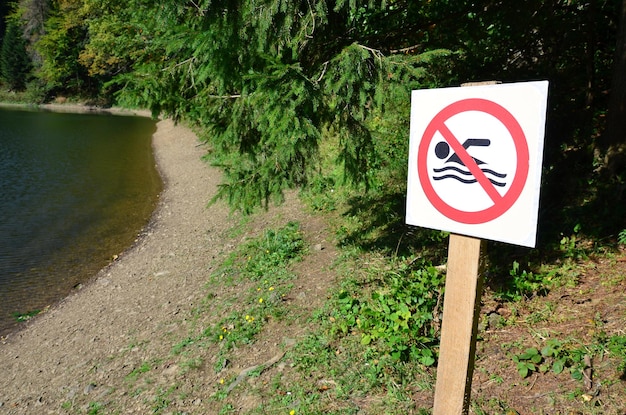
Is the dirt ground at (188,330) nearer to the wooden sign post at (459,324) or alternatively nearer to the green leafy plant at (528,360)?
the green leafy plant at (528,360)

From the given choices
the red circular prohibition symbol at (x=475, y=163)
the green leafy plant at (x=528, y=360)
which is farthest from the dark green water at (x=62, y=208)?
the red circular prohibition symbol at (x=475, y=163)

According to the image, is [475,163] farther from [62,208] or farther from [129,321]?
[62,208]

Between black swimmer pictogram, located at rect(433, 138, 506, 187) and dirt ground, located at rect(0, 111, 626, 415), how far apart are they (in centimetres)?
198

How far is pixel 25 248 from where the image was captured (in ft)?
35.1

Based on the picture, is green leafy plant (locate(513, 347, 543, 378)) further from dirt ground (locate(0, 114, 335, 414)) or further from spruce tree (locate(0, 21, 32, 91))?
spruce tree (locate(0, 21, 32, 91))

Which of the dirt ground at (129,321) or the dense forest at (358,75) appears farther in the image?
the dirt ground at (129,321)

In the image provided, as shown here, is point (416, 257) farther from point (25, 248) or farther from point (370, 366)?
point (25, 248)

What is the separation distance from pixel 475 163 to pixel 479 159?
0.02 metres

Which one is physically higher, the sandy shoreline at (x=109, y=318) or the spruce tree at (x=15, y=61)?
the spruce tree at (x=15, y=61)

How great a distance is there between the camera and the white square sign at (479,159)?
5.70 ft

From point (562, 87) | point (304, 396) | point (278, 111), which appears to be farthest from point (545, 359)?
point (562, 87)

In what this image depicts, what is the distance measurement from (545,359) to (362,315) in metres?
1.50

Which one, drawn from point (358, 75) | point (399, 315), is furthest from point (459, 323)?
point (358, 75)

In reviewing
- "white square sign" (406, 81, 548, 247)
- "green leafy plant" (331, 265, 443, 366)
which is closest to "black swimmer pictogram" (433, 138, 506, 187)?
"white square sign" (406, 81, 548, 247)
